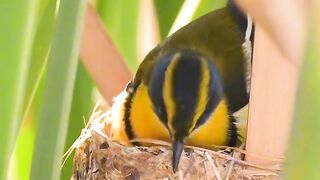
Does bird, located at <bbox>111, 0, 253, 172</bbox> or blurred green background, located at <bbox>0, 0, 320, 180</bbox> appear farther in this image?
bird, located at <bbox>111, 0, 253, 172</bbox>

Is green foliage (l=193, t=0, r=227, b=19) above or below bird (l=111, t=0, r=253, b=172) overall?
above

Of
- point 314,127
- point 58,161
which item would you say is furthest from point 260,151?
point 314,127

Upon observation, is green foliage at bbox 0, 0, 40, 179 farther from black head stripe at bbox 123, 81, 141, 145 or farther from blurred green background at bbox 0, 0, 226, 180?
black head stripe at bbox 123, 81, 141, 145

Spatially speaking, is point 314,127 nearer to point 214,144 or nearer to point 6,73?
point 6,73

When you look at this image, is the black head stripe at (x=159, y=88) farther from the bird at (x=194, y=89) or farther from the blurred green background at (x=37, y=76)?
the blurred green background at (x=37, y=76)

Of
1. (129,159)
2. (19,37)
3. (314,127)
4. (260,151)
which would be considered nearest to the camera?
(314,127)

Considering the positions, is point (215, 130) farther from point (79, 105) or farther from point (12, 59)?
point (12, 59)

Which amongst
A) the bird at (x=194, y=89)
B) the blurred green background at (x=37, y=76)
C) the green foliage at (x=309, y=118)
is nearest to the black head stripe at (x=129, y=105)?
the bird at (x=194, y=89)

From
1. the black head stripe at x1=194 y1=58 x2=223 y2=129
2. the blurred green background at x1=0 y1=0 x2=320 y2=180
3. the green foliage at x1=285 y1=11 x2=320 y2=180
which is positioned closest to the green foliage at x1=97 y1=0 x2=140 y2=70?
the blurred green background at x1=0 y1=0 x2=320 y2=180
